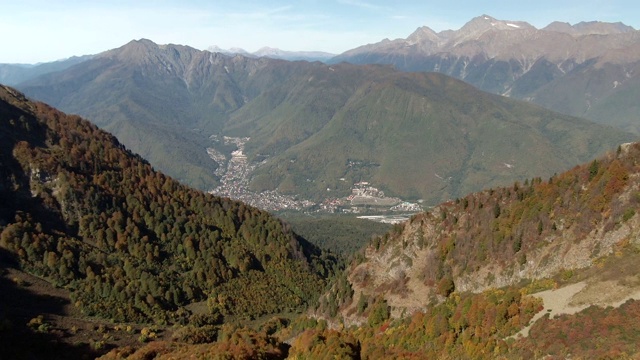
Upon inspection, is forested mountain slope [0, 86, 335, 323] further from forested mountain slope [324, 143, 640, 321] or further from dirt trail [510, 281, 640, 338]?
dirt trail [510, 281, 640, 338]

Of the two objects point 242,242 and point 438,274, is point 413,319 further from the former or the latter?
point 242,242

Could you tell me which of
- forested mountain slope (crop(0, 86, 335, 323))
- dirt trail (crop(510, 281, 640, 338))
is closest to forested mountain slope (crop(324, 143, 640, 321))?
dirt trail (crop(510, 281, 640, 338))

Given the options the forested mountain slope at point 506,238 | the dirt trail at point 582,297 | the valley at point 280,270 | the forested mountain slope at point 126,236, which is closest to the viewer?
the dirt trail at point 582,297

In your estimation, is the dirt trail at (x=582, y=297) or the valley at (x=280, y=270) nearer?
the dirt trail at (x=582, y=297)

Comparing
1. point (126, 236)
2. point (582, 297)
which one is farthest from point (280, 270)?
point (582, 297)

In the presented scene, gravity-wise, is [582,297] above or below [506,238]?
above

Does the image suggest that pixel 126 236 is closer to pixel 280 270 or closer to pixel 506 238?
pixel 280 270

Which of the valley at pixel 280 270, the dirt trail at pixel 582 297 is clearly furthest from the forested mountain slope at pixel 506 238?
the dirt trail at pixel 582 297

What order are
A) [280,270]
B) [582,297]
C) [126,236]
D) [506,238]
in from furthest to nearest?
1. [280,270]
2. [126,236]
3. [506,238]
4. [582,297]

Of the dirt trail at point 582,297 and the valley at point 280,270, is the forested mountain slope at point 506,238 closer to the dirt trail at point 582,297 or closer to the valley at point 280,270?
the valley at point 280,270
